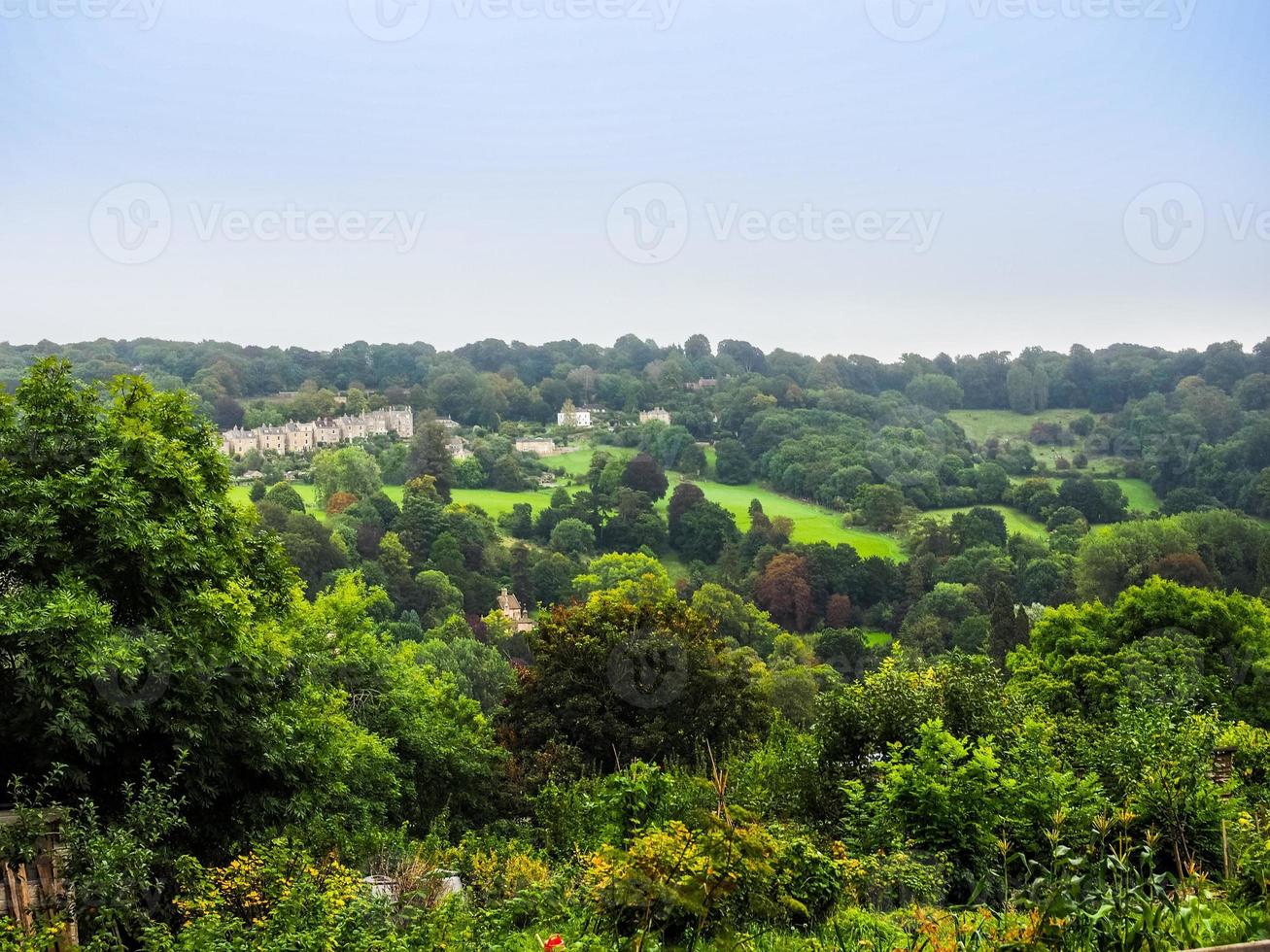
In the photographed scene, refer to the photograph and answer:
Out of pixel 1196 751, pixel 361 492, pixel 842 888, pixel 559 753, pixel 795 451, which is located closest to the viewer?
pixel 842 888

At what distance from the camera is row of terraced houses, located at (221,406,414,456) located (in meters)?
82.8

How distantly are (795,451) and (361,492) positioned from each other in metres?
35.0

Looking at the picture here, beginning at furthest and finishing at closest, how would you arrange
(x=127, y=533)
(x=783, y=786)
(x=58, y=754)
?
(x=783, y=786) < (x=127, y=533) < (x=58, y=754)

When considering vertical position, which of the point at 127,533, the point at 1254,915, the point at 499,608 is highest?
the point at 127,533

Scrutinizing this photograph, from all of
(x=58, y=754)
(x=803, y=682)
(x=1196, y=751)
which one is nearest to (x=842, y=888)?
(x=1196, y=751)

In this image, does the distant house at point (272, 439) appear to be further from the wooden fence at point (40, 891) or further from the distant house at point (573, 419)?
the wooden fence at point (40, 891)

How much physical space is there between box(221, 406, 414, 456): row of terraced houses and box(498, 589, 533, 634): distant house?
95.9 feet

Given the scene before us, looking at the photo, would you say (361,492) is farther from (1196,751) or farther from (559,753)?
(1196,751)

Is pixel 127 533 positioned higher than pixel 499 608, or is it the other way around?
pixel 127 533

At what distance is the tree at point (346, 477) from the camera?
225 ft

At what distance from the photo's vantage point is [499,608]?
54.2m

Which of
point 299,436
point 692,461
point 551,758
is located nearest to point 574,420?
point 692,461

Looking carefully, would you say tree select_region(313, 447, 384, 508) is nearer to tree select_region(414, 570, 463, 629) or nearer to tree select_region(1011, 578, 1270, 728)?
tree select_region(414, 570, 463, 629)

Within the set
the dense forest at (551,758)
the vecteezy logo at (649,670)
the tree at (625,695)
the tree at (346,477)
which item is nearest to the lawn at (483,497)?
the tree at (346,477)
